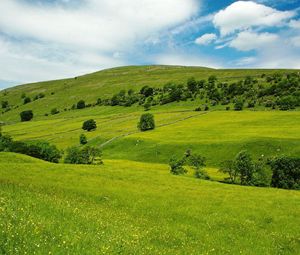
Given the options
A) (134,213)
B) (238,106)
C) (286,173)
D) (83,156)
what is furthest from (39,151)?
(238,106)

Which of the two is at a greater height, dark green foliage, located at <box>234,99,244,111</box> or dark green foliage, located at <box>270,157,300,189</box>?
dark green foliage, located at <box>234,99,244,111</box>

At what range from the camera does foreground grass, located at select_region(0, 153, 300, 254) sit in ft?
42.2

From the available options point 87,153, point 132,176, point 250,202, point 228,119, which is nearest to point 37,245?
point 250,202

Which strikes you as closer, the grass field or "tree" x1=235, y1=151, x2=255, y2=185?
"tree" x1=235, y1=151, x2=255, y2=185

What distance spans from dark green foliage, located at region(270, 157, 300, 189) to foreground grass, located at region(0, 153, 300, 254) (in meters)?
37.1

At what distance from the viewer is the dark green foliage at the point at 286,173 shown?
75875mm

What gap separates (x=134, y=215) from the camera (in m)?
26.6

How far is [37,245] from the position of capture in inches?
423

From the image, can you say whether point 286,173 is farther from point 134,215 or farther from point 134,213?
point 134,215

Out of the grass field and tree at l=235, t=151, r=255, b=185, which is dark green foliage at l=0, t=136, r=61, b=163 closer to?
the grass field

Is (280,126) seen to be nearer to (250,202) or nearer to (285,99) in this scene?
(285,99)

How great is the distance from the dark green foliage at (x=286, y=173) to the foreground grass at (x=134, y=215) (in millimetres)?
37117

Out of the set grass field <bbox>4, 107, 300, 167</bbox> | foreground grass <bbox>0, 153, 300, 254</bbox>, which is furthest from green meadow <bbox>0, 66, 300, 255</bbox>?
grass field <bbox>4, 107, 300, 167</bbox>

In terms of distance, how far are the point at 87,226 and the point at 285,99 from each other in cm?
16845
